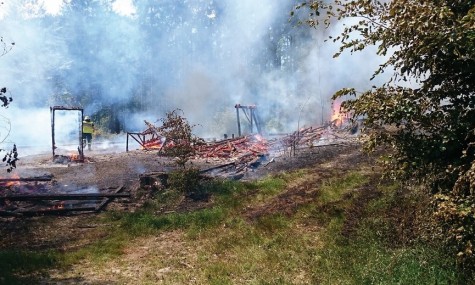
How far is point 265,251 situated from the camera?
741cm

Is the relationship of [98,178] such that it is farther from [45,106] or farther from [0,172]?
[45,106]

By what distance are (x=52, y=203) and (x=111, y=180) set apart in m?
3.34

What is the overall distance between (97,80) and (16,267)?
3722cm

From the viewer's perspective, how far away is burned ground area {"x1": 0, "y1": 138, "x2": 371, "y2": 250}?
887 centimetres

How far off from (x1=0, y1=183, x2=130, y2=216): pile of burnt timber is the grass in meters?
1.32

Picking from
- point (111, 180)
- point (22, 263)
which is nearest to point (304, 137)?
point (111, 180)

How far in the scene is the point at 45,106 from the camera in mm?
41406

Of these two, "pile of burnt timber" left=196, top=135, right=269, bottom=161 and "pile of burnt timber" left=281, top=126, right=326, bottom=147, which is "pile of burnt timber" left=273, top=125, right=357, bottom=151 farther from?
"pile of burnt timber" left=196, top=135, right=269, bottom=161

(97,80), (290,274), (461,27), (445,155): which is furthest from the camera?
(97,80)

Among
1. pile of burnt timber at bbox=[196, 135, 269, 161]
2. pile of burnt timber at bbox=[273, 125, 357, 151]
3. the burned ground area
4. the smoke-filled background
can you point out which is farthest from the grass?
the smoke-filled background

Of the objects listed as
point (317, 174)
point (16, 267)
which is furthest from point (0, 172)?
point (317, 174)

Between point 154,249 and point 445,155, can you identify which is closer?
point 445,155

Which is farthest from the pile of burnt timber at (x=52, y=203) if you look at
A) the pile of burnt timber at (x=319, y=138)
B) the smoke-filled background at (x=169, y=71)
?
the smoke-filled background at (x=169, y=71)

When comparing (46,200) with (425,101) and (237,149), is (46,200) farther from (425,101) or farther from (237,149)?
(425,101)
